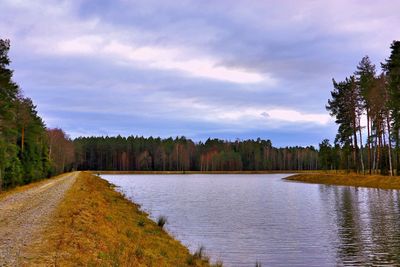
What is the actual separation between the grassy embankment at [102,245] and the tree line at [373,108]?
155ft

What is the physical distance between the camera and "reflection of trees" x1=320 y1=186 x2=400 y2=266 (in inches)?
765

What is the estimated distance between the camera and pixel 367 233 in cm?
2570

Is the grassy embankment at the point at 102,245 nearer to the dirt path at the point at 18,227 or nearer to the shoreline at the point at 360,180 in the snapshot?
the dirt path at the point at 18,227

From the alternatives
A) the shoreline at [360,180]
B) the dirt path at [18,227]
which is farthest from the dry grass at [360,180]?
the dirt path at [18,227]

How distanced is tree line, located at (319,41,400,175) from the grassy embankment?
47.4 metres

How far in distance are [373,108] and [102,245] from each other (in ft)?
202

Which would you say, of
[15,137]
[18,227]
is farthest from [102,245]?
[15,137]

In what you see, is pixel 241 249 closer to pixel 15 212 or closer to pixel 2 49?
pixel 15 212

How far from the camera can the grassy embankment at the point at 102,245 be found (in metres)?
14.7

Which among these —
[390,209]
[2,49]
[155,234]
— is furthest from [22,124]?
[390,209]

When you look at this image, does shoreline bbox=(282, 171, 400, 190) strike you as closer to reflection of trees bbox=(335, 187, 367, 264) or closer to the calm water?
the calm water

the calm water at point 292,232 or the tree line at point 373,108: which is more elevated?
the tree line at point 373,108

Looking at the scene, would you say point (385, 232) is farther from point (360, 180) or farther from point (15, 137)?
point (15, 137)

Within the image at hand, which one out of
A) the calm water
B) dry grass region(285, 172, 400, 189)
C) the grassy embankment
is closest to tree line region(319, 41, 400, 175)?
dry grass region(285, 172, 400, 189)
